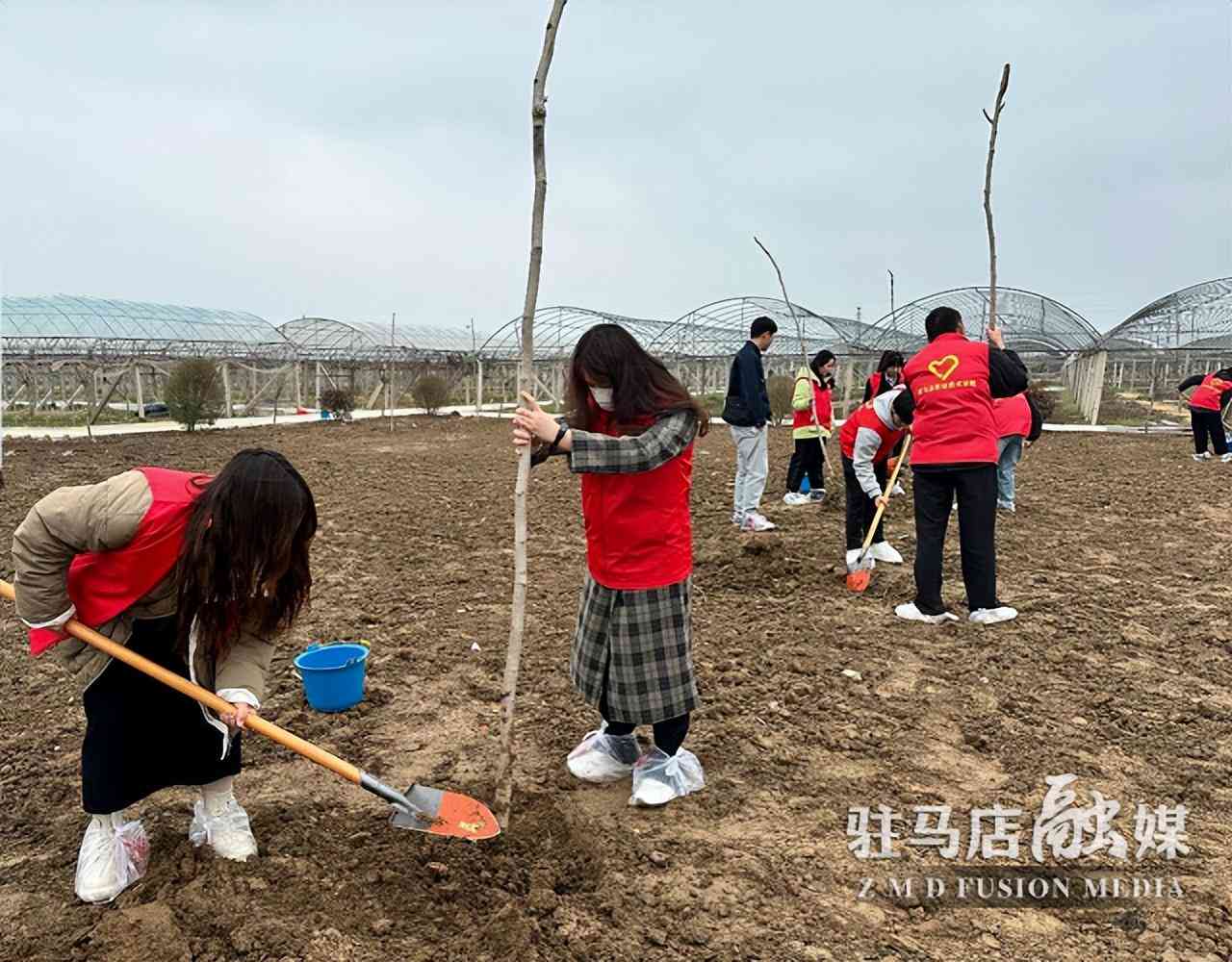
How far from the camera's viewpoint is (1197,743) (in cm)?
325

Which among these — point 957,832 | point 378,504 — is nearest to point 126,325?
point 378,504

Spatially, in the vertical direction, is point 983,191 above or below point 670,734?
above

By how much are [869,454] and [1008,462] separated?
10.0 ft

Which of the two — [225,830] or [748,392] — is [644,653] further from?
[748,392]

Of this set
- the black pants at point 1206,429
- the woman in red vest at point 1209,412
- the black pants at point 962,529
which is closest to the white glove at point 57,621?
the black pants at point 962,529

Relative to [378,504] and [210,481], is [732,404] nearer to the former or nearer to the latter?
[378,504]

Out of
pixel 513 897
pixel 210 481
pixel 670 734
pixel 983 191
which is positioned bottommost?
pixel 513 897

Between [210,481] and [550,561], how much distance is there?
417cm

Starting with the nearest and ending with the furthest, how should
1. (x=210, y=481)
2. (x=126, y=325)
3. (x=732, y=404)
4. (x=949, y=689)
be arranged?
(x=210, y=481) → (x=949, y=689) → (x=732, y=404) → (x=126, y=325)

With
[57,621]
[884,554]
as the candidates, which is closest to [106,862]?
[57,621]

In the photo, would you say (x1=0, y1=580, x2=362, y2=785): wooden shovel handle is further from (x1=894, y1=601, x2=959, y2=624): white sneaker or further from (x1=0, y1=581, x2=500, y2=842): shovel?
(x1=894, y1=601, x2=959, y2=624): white sneaker

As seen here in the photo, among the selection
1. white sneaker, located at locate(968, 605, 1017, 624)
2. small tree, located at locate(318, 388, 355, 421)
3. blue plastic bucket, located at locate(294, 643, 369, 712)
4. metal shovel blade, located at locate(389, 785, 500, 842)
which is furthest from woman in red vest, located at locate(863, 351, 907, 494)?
small tree, located at locate(318, 388, 355, 421)

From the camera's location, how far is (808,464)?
8773 mm

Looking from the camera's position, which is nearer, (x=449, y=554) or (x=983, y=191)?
(x=983, y=191)
